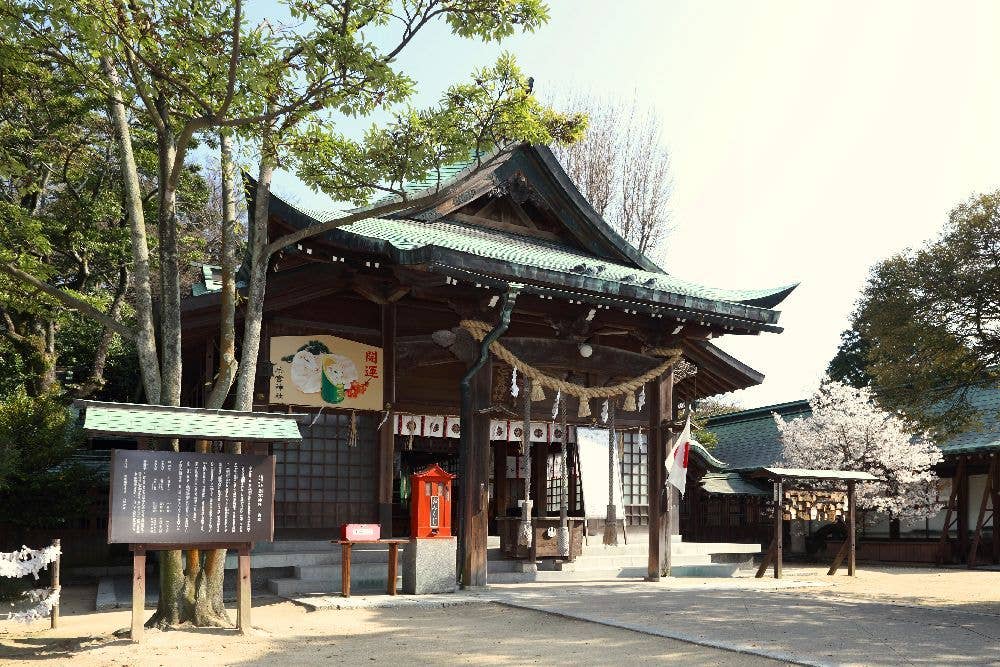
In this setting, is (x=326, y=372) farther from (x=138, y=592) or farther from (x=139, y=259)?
(x=138, y=592)

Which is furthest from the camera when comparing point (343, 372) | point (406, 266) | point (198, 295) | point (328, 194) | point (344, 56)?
point (343, 372)

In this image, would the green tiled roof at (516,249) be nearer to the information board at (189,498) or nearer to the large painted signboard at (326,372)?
the large painted signboard at (326,372)

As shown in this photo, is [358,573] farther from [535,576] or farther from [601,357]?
[601,357]

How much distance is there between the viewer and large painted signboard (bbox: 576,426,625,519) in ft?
56.7

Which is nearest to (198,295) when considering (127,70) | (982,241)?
(127,70)

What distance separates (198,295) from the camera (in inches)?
565

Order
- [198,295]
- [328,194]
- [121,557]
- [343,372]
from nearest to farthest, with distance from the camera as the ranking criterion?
[328,194], [198,295], [343,372], [121,557]

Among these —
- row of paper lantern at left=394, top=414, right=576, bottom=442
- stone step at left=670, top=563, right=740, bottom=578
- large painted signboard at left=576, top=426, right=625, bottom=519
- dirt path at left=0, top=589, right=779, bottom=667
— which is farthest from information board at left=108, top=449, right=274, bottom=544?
stone step at left=670, top=563, right=740, bottom=578

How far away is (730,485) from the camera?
27.9 meters

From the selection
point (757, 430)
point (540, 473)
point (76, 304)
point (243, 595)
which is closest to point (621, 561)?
point (540, 473)

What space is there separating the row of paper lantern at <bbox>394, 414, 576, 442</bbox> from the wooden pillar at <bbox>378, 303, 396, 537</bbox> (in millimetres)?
897

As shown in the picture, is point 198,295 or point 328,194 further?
point 198,295

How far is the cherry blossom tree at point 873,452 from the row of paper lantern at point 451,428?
961cm

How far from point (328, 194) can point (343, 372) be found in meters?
5.00
